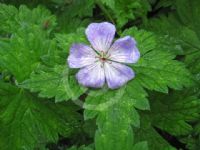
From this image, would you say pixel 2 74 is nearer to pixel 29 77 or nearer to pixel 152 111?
pixel 29 77

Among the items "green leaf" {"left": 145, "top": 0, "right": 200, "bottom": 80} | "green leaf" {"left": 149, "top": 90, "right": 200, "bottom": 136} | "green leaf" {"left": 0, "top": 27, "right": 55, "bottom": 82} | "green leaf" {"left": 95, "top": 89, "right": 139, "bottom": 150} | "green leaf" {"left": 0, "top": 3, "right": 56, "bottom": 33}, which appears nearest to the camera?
"green leaf" {"left": 95, "top": 89, "right": 139, "bottom": 150}

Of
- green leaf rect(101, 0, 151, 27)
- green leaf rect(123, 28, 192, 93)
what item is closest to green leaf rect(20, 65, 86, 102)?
green leaf rect(123, 28, 192, 93)

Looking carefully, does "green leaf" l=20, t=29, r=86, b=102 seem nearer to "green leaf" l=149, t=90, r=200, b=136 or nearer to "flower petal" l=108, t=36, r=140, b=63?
"flower petal" l=108, t=36, r=140, b=63

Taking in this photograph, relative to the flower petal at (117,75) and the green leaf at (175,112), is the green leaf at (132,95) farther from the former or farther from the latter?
the green leaf at (175,112)

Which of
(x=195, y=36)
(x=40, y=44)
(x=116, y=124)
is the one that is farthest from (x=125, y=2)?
(x=116, y=124)

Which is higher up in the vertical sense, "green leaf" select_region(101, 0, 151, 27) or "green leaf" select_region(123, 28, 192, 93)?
"green leaf" select_region(101, 0, 151, 27)

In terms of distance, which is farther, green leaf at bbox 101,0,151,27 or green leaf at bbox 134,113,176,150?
green leaf at bbox 101,0,151,27
